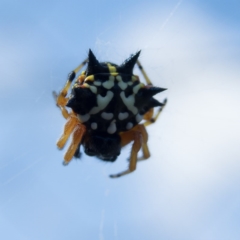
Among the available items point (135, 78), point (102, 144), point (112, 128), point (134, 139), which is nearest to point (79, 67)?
point (135, 78)

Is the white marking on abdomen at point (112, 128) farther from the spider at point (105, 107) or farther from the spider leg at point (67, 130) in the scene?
the spider leg at point (67, 130)

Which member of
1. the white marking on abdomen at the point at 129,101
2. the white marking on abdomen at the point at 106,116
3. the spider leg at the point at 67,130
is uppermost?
the white marking on abdomen at the point at 129,101

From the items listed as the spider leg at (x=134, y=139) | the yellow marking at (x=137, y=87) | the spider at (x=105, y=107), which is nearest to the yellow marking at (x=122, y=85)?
the spider at (x=105, y=107)

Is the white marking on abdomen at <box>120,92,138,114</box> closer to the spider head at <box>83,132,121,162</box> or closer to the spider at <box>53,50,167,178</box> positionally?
the spider at <box>53,50,167,178</box>

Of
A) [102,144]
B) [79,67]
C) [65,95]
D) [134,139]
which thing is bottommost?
[134,139]

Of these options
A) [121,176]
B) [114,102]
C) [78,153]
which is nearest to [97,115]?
[114,102]

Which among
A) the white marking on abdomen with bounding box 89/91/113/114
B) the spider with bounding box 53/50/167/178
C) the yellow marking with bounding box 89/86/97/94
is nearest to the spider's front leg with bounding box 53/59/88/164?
the spider with bounding box 53/50/167/178

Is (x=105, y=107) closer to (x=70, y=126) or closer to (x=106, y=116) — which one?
(x=106, y=116)
